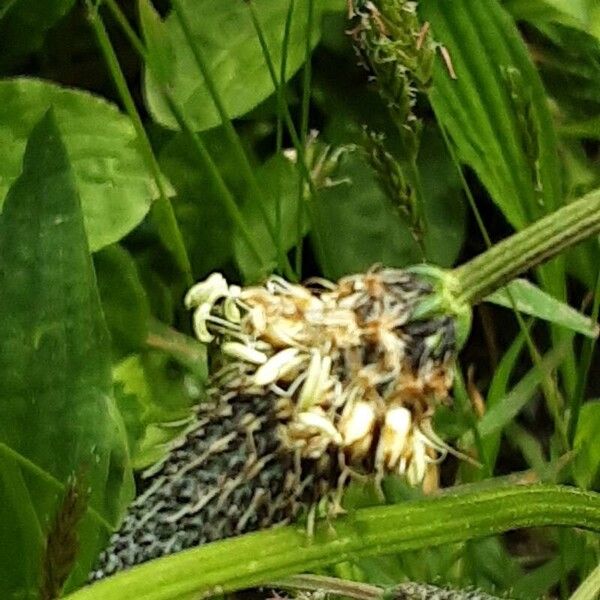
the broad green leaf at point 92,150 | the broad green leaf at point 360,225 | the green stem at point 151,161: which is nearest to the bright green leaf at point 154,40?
the green stem at point 151,161

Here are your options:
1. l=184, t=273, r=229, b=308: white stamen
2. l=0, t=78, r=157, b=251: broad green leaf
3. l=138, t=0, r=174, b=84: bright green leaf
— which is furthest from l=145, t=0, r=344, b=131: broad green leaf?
l=184, t=273, r=229, b=308: white stamen

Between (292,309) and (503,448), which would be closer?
(292,309)

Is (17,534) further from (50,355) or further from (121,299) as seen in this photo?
(121,299)

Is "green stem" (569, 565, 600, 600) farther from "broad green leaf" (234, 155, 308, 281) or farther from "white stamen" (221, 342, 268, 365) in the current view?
"broad green leaf" (234, 155, 308, 281)

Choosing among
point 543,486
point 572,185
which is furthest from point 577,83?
point 543,486

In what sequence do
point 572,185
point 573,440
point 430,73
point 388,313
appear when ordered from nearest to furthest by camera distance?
point 388,313 → point 430,73 → point 573,440 → point 572,185

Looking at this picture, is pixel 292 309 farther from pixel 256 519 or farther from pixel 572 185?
pixel 572 185

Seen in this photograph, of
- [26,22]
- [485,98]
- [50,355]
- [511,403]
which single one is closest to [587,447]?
[511,403]

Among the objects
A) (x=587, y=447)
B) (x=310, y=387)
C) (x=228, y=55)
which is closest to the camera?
(x=310, y=387)
